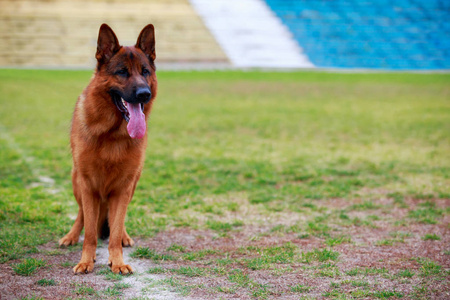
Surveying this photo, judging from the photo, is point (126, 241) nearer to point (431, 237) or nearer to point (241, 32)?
point (431, 237)

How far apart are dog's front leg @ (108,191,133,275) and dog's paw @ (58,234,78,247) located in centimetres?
54

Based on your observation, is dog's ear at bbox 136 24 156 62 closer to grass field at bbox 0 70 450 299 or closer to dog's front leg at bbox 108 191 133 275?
dog's front leg at bbox 108 191 133 275

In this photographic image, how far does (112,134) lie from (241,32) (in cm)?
3002

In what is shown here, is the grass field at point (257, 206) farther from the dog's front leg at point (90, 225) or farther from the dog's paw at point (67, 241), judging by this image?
the dog's front leg at point (90, 225)

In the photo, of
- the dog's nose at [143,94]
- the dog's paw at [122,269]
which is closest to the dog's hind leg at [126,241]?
the dog's paw at [122,269]

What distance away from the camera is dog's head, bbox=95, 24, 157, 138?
13.1 ft

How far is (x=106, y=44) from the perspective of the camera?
4.12m

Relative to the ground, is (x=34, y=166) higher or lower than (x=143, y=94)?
lower

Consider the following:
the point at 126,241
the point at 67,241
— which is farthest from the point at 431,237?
the point at 67,241

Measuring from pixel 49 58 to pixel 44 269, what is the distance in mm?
27142

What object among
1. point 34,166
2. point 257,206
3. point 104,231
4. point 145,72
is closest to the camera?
point 145,72

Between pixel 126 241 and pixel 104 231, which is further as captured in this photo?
pixel 104 231

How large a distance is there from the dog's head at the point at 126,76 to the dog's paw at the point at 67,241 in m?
1.25

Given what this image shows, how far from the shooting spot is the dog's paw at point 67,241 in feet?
15.1
